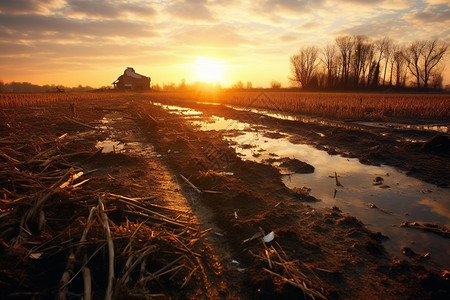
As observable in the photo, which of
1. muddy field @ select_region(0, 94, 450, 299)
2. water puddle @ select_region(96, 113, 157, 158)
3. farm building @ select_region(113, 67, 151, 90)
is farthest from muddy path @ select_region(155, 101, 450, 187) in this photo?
farm building @ select_region(113, 67, 151, 90)

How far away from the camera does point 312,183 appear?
5.27m

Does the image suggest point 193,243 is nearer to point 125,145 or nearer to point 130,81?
point 125,145

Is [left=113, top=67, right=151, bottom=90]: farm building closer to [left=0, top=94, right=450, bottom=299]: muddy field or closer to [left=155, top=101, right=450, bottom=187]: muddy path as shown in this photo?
[left=155, top=101, right=450, bottom=187]: muddy path

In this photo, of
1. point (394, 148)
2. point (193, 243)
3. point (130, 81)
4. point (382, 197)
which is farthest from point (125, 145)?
point (130, 81)

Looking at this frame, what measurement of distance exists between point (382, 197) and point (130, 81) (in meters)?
72.4

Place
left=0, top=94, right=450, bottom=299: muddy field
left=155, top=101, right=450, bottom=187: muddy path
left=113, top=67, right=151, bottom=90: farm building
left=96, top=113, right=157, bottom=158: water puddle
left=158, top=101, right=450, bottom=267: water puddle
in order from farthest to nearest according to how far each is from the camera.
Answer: left=113, top=67, right=151, bottom=90: farm building, left=96, top=113, right=157, bottom=158: water puddle, left=155, top=101, right=450, bottom=187: muddy path, left=158, top=101, right=450, bottom=267: water puddle, left=0, top=94, right=450, bottom=299: muddy field

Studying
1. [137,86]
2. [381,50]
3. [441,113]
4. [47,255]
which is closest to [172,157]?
[47,255]

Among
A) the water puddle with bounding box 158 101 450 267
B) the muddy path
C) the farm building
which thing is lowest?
the water puddle with bounding box 158 101 450 267

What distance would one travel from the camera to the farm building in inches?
2611

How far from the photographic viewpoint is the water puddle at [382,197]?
3.25 meters

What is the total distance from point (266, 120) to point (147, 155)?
9.75 meters

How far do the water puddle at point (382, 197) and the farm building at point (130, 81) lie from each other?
6793cm

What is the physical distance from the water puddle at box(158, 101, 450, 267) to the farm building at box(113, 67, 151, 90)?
6793cm

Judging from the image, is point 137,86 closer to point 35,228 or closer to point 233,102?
point 233,102
